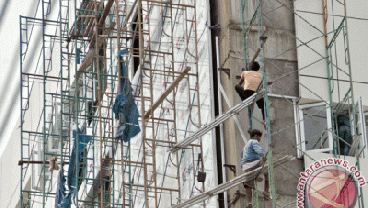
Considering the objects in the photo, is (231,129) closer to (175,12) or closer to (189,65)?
(189,65)

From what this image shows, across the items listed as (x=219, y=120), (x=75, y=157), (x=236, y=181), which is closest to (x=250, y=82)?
(x=219, y=120)

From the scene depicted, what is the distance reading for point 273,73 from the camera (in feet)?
62.3

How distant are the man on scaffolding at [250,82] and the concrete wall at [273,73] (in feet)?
1.33

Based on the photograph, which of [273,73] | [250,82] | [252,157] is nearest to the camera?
[252,157]

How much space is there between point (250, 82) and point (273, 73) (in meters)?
1.60

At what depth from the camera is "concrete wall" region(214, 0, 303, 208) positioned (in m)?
18.3

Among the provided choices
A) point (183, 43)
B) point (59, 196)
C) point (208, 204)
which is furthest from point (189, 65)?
point (59, 196)

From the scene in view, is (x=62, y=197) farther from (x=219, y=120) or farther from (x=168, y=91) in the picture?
(x=219, y=120)

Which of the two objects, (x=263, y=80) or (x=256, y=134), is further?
(x=256, y=134)

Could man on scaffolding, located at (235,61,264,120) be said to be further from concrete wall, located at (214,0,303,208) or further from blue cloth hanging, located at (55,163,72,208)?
blue cloth hanging, located at (55,163,72,208)

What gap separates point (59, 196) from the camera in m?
26.2

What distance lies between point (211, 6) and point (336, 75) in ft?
11.8

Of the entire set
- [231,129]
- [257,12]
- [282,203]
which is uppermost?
[257,12]

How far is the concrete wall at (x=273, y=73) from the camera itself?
1827cm
